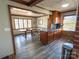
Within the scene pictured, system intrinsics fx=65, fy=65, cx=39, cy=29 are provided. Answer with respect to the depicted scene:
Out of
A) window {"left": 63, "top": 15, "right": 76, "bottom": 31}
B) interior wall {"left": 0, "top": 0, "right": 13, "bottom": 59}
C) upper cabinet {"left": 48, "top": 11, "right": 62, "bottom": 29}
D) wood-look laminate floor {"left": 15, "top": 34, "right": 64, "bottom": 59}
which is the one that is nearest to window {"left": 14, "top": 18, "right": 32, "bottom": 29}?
upper cabinet {"left": 48, "top": 11, "right": 62, "bottom": 29}

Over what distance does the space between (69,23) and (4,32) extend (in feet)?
17.6

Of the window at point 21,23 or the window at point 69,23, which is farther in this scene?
the window at point 21,23

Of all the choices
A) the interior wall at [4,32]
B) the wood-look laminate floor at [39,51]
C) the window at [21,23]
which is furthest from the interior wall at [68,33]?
the interior wall at [4,32]

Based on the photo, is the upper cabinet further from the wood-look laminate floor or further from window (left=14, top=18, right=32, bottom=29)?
window (left=14, top=18, right=32, bottom=29)

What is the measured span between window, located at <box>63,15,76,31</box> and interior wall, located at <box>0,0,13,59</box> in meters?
5.12

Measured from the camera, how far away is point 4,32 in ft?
8.63

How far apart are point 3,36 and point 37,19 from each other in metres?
7.29

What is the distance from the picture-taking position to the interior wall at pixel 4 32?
2536mm

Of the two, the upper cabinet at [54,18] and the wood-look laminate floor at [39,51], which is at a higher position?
the upper cabinet at [54,18]

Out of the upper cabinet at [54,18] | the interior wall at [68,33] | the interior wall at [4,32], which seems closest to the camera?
the interior wall at [4,32]

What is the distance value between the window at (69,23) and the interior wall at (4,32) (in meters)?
5.12

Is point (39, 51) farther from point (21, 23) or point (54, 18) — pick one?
point (21, 23)

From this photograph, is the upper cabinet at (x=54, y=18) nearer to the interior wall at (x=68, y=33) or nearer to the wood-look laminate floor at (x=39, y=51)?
the interior wall at (x=68, y=33)

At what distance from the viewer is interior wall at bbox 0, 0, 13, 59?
254cm
